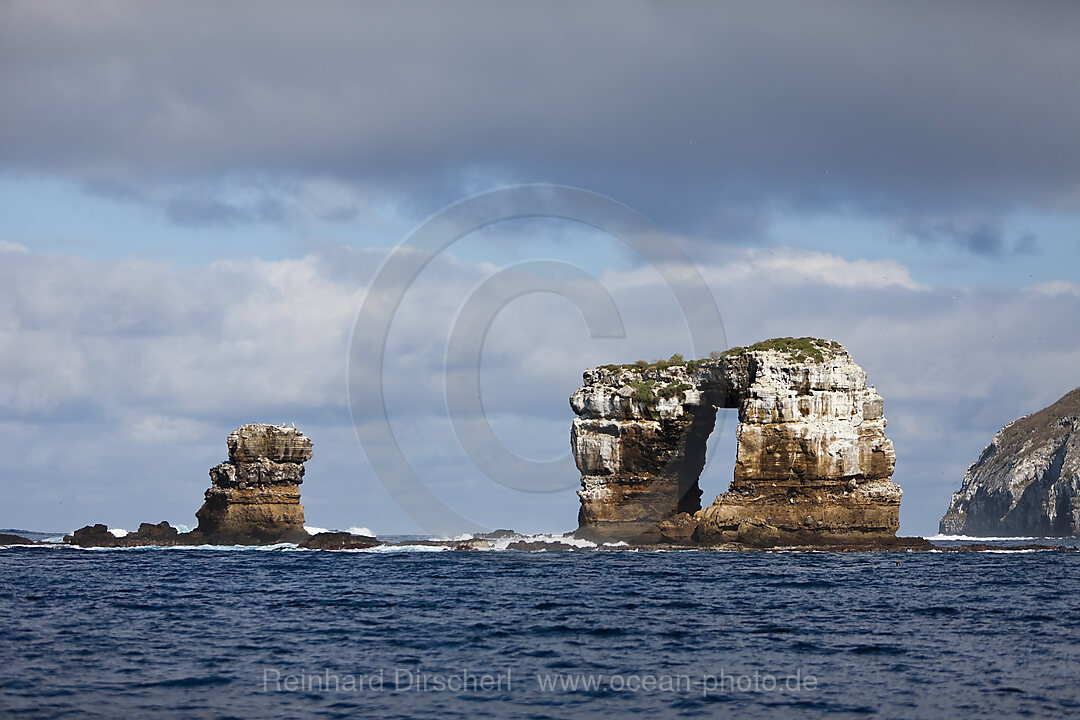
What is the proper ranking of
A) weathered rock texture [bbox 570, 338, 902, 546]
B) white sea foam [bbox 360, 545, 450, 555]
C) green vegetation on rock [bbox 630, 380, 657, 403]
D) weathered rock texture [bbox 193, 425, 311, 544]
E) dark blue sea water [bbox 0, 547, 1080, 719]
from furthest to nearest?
weathered rock texture [bbox 193, 425, 311, 544]
green vegetation on rock [bbox 630, 380, 657, 403]
white sea foam [bbox 360, 545, 450, 555]
weathered rock texture [bbox 570, 338, 902, 546]
dark blue sea water [bbox 0, 547, 1080, 719]

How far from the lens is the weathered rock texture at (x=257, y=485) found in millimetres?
96875

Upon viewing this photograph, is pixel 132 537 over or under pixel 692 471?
under

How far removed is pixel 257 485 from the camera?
9750 centimetres

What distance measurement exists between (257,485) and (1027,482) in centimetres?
12216

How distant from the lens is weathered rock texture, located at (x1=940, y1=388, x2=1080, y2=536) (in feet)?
518

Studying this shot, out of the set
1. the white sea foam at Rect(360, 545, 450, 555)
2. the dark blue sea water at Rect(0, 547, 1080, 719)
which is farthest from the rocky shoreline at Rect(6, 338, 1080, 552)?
the dark blue sea water at Rect(0, 547, 1080, 719)

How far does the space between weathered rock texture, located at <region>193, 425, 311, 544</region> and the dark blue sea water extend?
36.6m

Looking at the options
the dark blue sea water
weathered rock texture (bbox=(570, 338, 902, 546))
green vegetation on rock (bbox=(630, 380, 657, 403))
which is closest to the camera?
the dark blue sea water

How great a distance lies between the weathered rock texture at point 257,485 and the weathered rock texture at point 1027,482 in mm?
112601

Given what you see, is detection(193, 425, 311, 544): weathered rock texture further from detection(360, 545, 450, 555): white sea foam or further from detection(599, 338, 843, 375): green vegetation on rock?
detection(599, 338, 843, 375): green vegetation on rock

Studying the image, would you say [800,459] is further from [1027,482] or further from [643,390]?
[1027,482]

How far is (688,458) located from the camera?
92938 mm

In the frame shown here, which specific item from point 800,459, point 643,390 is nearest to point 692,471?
point 643,390

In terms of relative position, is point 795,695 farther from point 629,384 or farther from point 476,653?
point 629,384
